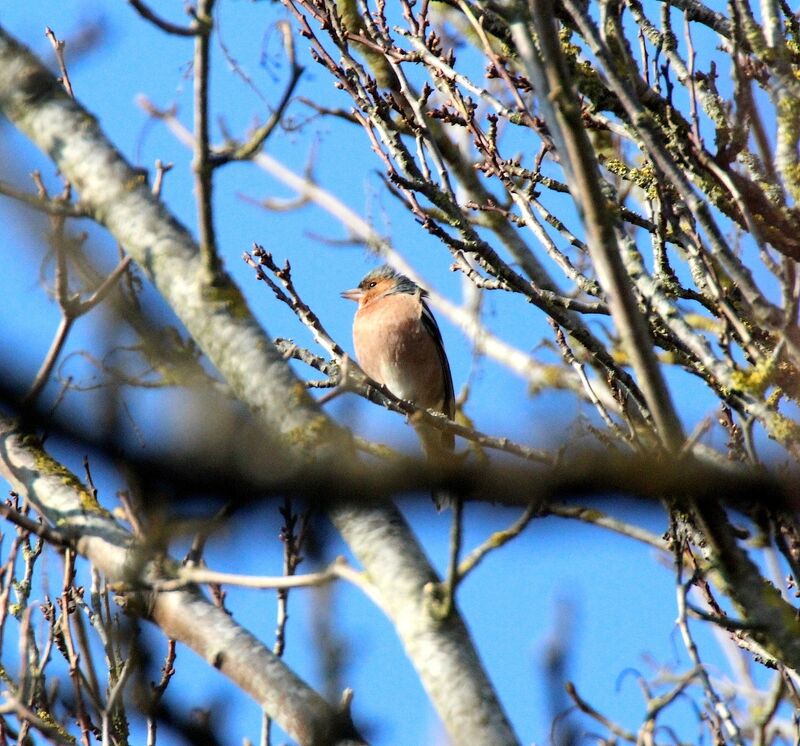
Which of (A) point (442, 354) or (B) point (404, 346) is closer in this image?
(B) point (404, 346)

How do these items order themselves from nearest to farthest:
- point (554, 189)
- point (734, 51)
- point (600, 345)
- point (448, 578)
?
1. point (448, 578)
2. point (734, 51)
3. point (600, 345)
4. point (554, 189)

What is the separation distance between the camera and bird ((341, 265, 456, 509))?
8.11 meters

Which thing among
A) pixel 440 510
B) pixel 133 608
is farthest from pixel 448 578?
pixel 133 608

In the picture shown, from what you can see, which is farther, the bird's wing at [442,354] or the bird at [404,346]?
the bird's wing at [442,354]

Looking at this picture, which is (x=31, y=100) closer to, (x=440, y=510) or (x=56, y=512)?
(x=56, y=512)

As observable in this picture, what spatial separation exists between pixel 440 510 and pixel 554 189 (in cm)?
240

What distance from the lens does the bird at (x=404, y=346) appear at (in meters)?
8.11

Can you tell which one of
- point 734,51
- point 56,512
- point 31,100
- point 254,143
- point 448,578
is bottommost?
point 448,578

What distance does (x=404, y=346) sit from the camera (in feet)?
26.6

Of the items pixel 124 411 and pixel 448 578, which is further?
pixel 448 578

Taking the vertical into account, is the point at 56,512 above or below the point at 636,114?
below

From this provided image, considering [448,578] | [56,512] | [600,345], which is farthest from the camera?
[600,345]

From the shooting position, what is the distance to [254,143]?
111 inches

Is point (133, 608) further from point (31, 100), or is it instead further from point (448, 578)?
point (31, 100)
